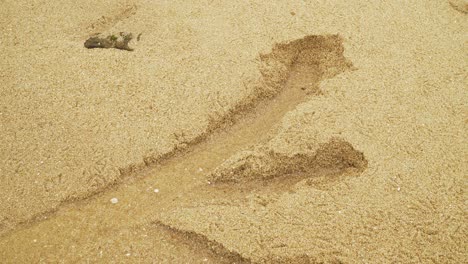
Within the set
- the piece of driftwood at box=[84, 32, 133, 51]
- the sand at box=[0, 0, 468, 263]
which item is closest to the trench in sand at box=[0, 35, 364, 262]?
the sand at box=[0, 0, 468, 263]

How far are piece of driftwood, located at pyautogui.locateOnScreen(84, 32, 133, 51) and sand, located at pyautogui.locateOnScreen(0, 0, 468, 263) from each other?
5 cm

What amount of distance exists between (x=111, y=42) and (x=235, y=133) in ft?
2.79

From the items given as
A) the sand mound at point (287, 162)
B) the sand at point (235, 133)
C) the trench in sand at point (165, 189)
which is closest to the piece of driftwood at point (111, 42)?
the sand at point (235, 133)

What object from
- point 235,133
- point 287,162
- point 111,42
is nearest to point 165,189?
point 235,133

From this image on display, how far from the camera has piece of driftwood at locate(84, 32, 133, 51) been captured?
2.19 meters

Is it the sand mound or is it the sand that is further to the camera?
the sand mound

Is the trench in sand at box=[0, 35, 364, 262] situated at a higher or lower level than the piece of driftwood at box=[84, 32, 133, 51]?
lower

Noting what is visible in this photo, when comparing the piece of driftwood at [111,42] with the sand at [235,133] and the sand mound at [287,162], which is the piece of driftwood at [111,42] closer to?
the sand at [235,133]

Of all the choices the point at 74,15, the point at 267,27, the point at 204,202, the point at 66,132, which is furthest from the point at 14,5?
the point at 204,202

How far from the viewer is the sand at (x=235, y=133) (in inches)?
61.1

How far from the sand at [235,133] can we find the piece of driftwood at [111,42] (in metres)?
0.05

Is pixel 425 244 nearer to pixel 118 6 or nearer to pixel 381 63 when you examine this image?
pixel 381 63

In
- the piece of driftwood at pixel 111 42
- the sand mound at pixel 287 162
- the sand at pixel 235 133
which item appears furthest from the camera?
the piece of driftwood at pixel 111 42

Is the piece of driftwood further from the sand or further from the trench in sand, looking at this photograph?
the trench in sand
